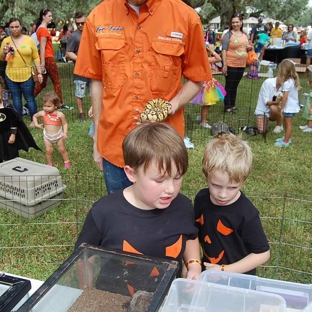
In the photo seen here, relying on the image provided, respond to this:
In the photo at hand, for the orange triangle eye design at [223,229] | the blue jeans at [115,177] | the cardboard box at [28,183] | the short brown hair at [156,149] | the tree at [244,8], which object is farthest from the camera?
the tree at [244,8]

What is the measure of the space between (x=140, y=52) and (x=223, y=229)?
3.18 feet

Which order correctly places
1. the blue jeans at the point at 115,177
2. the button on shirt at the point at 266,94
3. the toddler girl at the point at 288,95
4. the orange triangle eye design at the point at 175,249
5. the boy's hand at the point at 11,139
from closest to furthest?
1. the orange triangle eye design at the point at 175,249
2. the blue jeans at the point at 115,177
3. the boy's hand at the point at 11,139
4. the toddler girl at the point at 288,95
5. the button on shirt at the point at 266,94

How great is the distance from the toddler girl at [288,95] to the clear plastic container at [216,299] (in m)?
5.19

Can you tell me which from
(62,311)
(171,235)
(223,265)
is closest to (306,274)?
(223,265)

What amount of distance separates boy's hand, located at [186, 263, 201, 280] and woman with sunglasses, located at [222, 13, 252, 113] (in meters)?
6.54

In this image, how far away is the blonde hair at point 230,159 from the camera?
1671 mm

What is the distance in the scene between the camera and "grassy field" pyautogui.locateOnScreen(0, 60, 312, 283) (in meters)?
3.05

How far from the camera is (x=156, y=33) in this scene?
2.04 m

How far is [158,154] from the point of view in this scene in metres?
1.39

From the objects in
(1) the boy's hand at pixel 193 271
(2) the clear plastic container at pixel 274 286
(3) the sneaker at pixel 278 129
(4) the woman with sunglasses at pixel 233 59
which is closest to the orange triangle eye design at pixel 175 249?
(1) the boy's hand at pixel 193 271

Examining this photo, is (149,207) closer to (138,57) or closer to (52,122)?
(138,57)

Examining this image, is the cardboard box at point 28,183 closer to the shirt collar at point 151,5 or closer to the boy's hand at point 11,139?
the boy's hand at point 11,139

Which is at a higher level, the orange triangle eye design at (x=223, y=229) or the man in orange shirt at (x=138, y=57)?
the man in orange shirt at (x=138, y=57)

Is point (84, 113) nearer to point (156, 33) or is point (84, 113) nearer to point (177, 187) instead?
point (156, 33)
